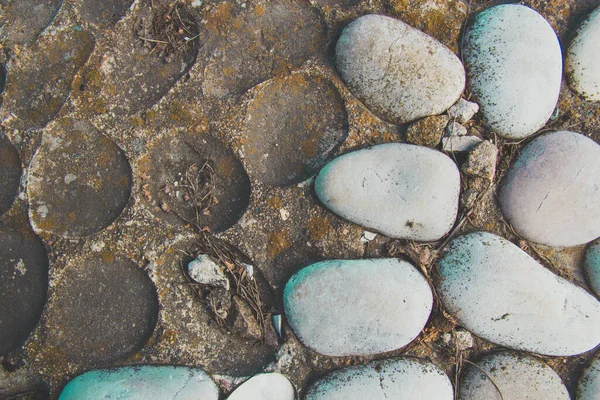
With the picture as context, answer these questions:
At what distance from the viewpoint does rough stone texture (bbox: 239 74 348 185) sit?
7.09ft

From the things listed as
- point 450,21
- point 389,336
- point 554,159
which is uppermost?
point 450,21

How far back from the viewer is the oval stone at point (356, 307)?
1.97 metres

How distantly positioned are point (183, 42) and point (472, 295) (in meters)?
1.87

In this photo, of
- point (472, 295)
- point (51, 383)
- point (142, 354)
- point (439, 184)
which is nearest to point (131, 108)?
point (142, 354)

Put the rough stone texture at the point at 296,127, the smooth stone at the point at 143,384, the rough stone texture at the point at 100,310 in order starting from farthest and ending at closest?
the rough stone texture at the point at 296,127 < the rough stone texture at the point at 100,310 < the smooth stone at the point at 143,384

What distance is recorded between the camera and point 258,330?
2055 mm

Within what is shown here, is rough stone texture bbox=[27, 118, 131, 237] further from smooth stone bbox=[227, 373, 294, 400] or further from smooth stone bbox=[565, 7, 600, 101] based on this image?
smooth stone bbox=[565, 7, 600, 101]

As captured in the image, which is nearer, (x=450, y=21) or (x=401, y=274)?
(x=401, y=274)

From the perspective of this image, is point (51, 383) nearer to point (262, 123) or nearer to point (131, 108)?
point (131, 108)

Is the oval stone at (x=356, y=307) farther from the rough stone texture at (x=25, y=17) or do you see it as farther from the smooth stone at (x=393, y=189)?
the rough stone texture at (x=25, y=17)

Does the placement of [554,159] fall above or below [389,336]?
above

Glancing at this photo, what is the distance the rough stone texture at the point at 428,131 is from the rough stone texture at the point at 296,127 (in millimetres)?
332

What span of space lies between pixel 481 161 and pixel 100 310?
1.96m

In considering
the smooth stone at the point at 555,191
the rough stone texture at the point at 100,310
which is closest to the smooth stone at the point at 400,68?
the smooth stone at the point at 555,191
